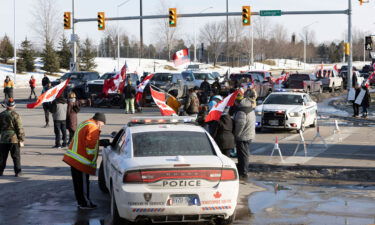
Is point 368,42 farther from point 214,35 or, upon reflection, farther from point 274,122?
point 214,35

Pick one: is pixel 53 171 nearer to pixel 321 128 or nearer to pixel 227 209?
pixel 227 209

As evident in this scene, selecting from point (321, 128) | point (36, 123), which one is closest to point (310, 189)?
point (321, 128)

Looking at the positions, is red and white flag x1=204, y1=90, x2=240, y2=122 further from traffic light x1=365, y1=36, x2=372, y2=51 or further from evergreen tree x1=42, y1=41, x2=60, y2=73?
evergreen tree x1=42, y1=41, x2=60, y2=73

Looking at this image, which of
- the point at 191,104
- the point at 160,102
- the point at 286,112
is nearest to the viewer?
the point at 160,102

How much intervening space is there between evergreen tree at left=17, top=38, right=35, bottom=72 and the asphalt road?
1667 inches

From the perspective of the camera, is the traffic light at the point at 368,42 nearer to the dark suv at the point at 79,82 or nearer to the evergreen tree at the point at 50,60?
the dark suv at the point at 79,82

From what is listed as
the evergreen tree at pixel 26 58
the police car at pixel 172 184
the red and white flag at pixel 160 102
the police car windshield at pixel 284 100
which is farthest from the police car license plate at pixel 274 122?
the evergreen tree at pixel 26 58

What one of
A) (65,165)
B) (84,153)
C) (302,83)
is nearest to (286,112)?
(65,165)

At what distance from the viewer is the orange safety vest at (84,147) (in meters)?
9.74

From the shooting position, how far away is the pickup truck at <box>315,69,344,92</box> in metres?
49.0

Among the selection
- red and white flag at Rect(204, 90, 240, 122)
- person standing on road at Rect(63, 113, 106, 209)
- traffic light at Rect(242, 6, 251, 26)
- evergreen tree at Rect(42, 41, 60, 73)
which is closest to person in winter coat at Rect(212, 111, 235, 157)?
red and white flag at Rect(204, 90, 240, 122)

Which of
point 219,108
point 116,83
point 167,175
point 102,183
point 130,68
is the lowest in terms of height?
point 102,183

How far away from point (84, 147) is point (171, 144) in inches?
67.7

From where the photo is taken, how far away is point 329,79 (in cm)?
4919
